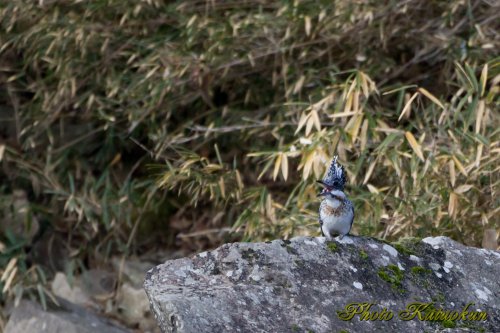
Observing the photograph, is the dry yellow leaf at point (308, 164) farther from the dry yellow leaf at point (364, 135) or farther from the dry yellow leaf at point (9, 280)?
the dry yellow leaf at point (9, 280)

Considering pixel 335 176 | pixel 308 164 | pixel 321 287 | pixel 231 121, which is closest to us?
pixel 321 287

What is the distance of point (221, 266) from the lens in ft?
11.5

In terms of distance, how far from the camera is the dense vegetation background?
549cm

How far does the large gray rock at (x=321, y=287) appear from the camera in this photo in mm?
3278

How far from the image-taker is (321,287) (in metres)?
3.50

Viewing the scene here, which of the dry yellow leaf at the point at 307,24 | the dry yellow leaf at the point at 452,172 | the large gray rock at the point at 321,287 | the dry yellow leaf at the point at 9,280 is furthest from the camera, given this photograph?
the dry yellow leaf at the point at 9,280

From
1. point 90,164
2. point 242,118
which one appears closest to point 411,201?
point 242,118

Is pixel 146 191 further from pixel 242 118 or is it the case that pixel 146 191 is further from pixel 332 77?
pixel 332 77

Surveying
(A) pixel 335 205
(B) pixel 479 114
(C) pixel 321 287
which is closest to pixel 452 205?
(B) pixel 479 114

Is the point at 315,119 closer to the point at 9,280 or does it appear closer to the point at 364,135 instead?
the point at 364,135

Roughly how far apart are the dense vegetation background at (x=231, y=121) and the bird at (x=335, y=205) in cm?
110

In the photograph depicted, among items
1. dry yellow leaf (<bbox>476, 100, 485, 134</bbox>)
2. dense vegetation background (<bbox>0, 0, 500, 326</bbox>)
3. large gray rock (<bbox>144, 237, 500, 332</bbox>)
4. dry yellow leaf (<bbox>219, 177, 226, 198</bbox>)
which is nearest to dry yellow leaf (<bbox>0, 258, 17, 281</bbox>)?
dense vegetation background (<bbox>0, 0, 500, 326</bbox>)

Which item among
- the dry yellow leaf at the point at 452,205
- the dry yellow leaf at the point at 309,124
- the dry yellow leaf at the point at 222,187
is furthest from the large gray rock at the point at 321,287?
the dry yellow leaf at the point at 222,187

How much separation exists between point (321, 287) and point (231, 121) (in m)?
3.63
